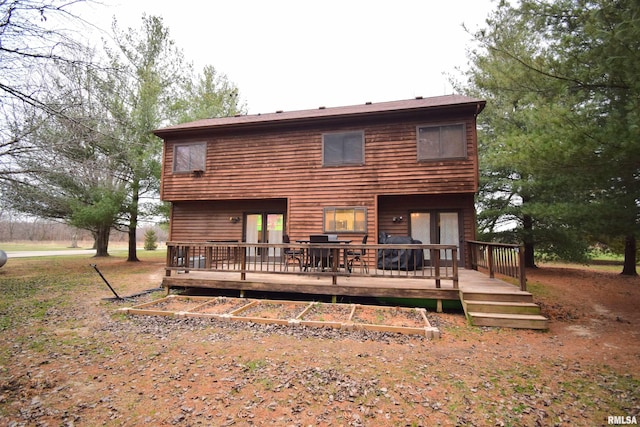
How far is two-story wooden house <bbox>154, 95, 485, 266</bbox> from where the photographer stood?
920 cm

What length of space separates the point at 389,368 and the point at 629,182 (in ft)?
20.6

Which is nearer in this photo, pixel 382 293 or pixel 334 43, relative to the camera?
pixel 382 293

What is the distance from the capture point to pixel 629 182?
5.73 meters

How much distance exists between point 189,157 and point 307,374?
1046 cm

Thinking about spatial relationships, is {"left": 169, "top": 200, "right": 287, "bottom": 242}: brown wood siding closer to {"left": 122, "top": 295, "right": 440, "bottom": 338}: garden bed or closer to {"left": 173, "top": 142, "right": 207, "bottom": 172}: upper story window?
{"left": 173, "top": 142, "right": 207, "bottom": 172}: upper story window

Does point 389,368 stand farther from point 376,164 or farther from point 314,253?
point 376,164

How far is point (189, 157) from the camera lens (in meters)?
11.5

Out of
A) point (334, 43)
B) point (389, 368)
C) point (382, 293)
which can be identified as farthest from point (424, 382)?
point (334, 43)

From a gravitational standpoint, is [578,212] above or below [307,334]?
above

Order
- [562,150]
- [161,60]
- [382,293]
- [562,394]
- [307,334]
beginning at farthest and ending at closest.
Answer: [161,60]
[382,293]
[562,150]
[307,334]
[562,394]

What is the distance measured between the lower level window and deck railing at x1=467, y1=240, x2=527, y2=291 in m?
3.35

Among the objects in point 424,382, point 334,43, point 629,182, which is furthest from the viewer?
point 334,43

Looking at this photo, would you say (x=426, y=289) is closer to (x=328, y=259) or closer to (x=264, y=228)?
(x=328, y=259)

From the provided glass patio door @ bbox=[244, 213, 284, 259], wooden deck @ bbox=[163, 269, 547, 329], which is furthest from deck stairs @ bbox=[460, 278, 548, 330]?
glass patio door @ bbox=[244, 213, 284, 259]
